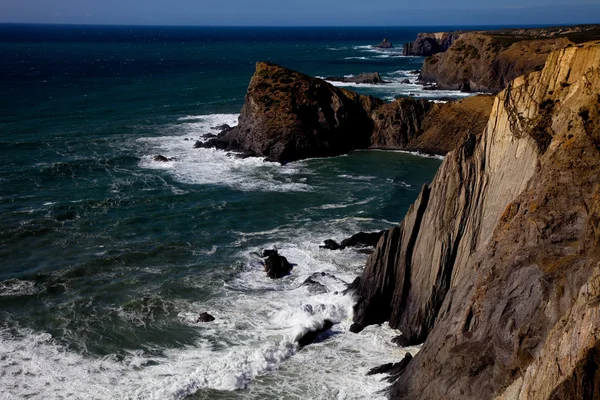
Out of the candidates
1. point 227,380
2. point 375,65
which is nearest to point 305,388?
point 227,380

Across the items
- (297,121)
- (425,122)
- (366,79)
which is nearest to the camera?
(297,121)

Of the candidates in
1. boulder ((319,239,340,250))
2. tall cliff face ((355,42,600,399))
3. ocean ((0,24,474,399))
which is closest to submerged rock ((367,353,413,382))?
ocean ((0,24,474,399))

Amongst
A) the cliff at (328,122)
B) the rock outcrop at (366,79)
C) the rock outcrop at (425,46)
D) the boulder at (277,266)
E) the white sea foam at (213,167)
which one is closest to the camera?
the boulder at (277,266)

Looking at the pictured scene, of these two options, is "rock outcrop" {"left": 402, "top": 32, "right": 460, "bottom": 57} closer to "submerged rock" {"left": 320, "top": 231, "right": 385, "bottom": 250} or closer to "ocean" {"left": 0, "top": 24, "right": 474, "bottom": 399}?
"ocean" {"left": 0, "top": 24, "right": 474, "bottom": 399}

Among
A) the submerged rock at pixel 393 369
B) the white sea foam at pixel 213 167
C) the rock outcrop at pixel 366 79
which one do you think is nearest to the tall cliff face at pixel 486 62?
the rock outcrop at pixel 366 79

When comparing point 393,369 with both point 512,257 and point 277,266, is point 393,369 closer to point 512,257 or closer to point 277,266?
point 512,257

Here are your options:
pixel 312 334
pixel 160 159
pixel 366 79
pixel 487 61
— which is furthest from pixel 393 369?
pixel 366 79

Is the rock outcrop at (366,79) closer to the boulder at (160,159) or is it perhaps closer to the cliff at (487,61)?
the cliff at (487,61)
